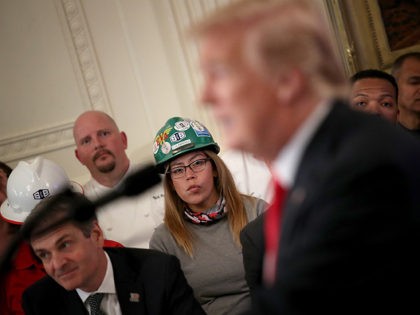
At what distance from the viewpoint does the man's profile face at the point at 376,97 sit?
2.67 metres

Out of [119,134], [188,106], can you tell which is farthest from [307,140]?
[188,106]

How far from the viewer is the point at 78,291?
7.41 ft

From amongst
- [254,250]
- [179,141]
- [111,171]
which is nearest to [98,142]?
[111,171]

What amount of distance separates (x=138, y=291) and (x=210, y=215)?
1.69 ft

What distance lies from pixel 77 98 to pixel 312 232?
126 inches

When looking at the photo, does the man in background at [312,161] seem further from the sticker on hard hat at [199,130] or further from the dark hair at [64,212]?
the sticker on hard hat at [199,130]

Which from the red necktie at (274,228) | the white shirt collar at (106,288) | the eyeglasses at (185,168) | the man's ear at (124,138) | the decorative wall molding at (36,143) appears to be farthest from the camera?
the decorative wall molding at (36,143)

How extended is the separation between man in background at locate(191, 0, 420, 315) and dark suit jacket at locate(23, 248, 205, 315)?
136cm

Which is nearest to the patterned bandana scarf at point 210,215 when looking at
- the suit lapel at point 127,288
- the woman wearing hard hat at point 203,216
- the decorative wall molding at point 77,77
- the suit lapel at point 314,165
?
the woman wearing hard hat at point 203,216

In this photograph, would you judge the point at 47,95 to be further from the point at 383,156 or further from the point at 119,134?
the point at 383,156

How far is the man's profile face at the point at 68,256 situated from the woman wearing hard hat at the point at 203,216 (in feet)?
1.52

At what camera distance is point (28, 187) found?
281cm

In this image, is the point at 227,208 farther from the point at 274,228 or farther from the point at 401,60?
the point at 274,228

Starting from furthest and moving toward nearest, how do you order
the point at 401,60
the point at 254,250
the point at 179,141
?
the point at 401,60 < the point at 179,141 < the point at 254,250
